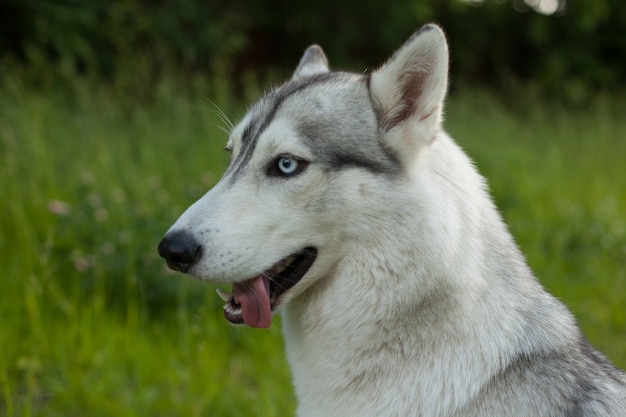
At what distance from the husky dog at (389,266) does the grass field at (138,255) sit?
43.0 inches

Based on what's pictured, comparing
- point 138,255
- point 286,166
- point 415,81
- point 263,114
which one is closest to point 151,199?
point 138,255

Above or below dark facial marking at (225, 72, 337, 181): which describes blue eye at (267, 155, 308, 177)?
below

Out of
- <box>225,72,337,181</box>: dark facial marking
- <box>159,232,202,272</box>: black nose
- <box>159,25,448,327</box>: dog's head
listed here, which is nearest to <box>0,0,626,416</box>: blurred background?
<box>225,72,337,181</box>: dark facial marking

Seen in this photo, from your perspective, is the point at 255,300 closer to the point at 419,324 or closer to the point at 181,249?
the point at 181,249

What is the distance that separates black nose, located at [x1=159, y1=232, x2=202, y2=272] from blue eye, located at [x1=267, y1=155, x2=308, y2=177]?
1.38 feet

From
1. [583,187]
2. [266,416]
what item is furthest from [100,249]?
[583,187]

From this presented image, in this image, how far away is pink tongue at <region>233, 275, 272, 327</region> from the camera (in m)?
2.49

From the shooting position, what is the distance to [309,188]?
2.51 metres

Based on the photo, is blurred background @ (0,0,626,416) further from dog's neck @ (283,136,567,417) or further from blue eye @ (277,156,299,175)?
dog's neck @ (283,136,567,417)

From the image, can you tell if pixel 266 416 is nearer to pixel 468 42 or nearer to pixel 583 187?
pixel 583 187

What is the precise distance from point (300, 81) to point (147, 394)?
1935 mm

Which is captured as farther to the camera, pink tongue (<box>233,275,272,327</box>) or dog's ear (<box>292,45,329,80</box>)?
dog's ear (<box>292,45,329,80</box>)

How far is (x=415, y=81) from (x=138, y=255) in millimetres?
2616

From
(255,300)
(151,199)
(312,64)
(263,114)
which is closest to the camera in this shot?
(255,300)
